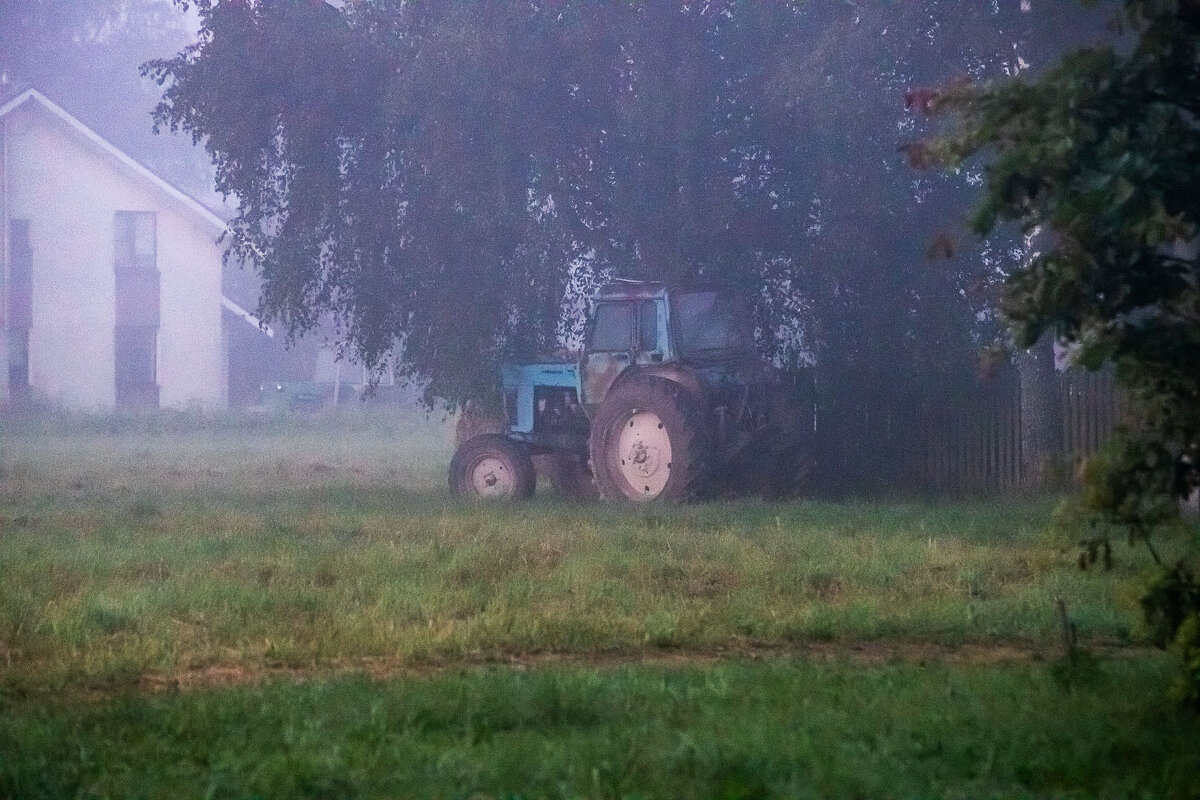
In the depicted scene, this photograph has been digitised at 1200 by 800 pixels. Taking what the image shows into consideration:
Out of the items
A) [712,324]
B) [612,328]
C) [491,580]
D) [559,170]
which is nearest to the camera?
[491,580]

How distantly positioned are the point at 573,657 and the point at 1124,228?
421 cm

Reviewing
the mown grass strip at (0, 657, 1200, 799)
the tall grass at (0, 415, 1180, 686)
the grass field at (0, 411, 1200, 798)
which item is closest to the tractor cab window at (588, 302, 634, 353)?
the tall grass at (0, 415, 1180, 686)

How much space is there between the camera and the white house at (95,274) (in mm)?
39906

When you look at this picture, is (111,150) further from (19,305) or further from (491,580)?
(491,580)

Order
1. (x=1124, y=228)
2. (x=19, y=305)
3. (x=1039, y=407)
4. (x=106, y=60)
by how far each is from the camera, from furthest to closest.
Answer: (x=106, y=60) → (x=19, y=305) → (x=1039, y=407) → (x=1124, y=228)

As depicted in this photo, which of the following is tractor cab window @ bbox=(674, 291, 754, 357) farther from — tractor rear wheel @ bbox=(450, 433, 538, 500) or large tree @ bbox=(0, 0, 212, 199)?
large tree @ bbox=(0, 0, 212, 199)

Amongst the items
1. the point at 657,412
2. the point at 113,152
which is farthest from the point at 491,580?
the point at 113,152

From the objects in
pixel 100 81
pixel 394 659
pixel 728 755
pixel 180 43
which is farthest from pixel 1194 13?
pixel 180 43

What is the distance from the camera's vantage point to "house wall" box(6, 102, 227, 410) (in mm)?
40062

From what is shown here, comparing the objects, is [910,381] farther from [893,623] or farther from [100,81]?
[100,81]

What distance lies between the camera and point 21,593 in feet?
34.7

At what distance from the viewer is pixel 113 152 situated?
40625mm

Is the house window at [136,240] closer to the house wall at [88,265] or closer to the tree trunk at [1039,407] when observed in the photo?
the house wall at [88,265]

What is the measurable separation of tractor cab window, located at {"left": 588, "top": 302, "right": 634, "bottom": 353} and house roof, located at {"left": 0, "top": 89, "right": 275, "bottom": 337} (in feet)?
68.9
